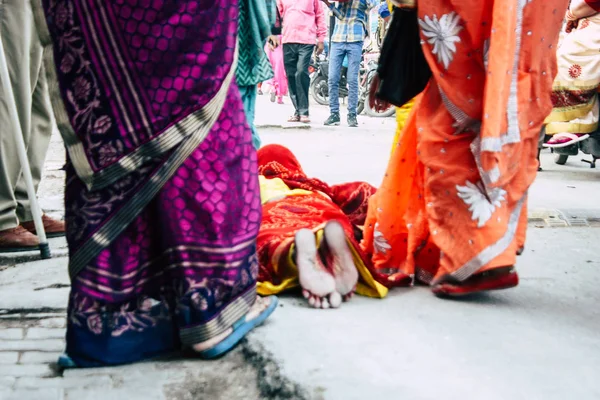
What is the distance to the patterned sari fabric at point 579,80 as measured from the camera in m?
5.03

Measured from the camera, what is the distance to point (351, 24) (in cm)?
888

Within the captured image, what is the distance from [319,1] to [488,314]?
8410 mm

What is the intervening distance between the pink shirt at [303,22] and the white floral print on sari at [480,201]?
7341 millimetres

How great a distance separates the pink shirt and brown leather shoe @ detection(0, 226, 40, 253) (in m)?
6.74

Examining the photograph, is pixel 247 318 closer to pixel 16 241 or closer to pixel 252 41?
pixel 252 41

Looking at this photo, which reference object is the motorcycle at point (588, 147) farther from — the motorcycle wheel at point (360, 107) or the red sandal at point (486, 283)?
the motorcycle wheel at point (360, 107)

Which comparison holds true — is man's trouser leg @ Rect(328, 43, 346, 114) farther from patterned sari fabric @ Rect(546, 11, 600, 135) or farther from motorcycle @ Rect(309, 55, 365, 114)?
motorcycle @ Rect(309, 55, 365, 114)

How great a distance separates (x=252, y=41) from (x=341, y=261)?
1217 millimetres

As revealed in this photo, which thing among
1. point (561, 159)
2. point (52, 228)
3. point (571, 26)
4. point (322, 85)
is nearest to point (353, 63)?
point (561, 159)

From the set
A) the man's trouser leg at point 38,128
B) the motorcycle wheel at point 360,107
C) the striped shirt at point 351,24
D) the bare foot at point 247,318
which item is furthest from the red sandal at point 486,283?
the motorcycle wheel at point 360,107

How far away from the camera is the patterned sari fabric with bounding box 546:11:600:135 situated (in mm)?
5031

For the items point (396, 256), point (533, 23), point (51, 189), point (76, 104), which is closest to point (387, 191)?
point (396, 256)

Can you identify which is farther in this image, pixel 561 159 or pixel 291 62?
pixel 291 62

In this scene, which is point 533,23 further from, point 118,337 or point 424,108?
point 118,337
